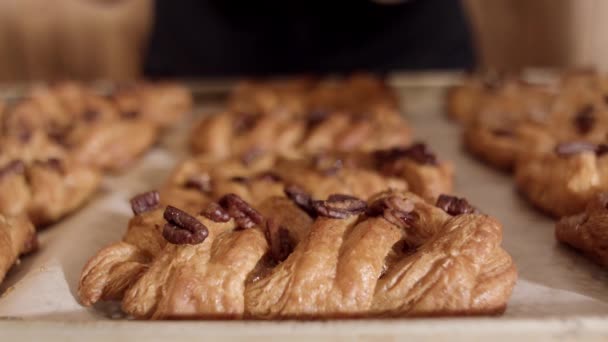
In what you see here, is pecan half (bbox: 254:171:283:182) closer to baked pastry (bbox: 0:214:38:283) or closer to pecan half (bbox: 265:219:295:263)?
pecan half (bbox: 265:219:295:263)

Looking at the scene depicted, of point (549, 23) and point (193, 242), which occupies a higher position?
point (549, 23)

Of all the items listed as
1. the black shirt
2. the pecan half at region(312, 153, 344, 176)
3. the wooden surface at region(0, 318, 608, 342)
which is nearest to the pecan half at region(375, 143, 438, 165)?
the pecan half at region(312, 153, 344, 176)

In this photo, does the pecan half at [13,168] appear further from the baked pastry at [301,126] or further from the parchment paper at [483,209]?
the baked pastry at [301,126]

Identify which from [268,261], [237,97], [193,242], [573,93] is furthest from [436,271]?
[237,97]

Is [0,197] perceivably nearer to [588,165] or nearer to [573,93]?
[588,165]

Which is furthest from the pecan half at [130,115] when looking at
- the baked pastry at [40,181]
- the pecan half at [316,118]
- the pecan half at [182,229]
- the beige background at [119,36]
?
the beige background at [119,36]
